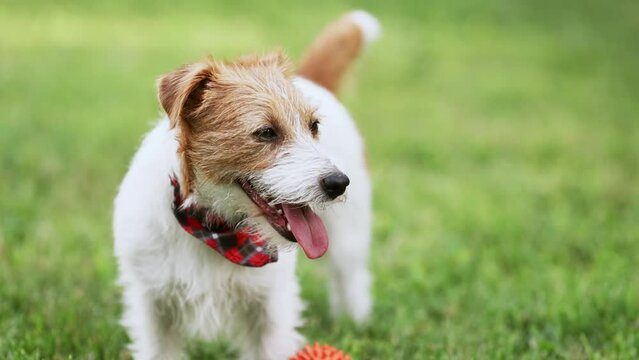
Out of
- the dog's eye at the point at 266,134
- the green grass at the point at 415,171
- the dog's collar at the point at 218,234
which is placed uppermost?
the dog's eye at the point at 266,134

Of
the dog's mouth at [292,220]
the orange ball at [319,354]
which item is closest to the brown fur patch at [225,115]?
the dog's mouth at [292,220]

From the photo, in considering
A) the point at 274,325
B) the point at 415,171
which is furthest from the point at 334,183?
the point at 415,171

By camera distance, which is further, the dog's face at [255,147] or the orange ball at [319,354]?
the orange ball at [319,354]

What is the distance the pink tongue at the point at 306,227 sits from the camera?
329 cm

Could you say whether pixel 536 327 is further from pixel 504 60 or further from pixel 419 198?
pixel 504 60

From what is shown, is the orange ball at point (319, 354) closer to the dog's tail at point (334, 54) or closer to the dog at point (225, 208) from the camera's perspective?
the dog at point (225, 208)

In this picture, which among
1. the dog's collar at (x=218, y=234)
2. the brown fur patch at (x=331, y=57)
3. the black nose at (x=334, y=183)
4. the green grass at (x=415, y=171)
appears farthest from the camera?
the brown fur patch at (x=331, y=57)

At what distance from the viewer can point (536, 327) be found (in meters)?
4.78

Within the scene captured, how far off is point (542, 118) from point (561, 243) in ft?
14.2

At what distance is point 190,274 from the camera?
3586 mm

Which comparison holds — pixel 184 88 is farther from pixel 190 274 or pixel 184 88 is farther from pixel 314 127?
pixel 190 274

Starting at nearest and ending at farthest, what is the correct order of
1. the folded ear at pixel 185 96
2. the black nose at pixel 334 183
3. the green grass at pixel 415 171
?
the black nose at pixel 334 183 → the folded ear at pixel 185 96 → the green grass at pixel 415 171

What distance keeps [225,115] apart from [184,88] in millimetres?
Answer: 203

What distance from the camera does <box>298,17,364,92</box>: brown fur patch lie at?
506cm
